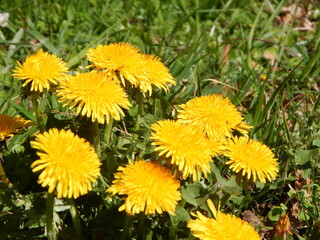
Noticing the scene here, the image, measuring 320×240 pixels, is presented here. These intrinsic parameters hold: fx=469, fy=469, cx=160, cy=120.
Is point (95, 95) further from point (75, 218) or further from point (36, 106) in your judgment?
point (75, 218)

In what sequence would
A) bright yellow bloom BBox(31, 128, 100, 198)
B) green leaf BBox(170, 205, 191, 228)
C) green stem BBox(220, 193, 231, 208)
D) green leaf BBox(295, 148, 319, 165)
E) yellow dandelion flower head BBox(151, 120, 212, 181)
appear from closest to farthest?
1. bright yellow bloom BBox(31, 128, 100, 198)
2. yellow dandelion flower head BBox(151, 120, 212, 181)
3. green leaf BBox(170, 205, 191, 228)
4. green stem BBox(220, 193, 231, 208)
5. green leaf BBox(295, 148, 319, 165)

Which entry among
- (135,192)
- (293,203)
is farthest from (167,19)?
(135,192)

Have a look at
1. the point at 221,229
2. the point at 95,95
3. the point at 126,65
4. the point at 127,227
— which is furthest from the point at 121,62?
the point at 221,229

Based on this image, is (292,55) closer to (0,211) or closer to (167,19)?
(167,19)

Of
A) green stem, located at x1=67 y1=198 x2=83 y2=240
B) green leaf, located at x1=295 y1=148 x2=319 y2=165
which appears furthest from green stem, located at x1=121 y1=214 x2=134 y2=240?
green leaf, located at x1=295 y1=148 x2=319 y2=165

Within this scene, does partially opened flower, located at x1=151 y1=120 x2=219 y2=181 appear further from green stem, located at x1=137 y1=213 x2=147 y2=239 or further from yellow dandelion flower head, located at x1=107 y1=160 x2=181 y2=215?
green stem, located at x1=137 y1=213 x2=147 y2=239
